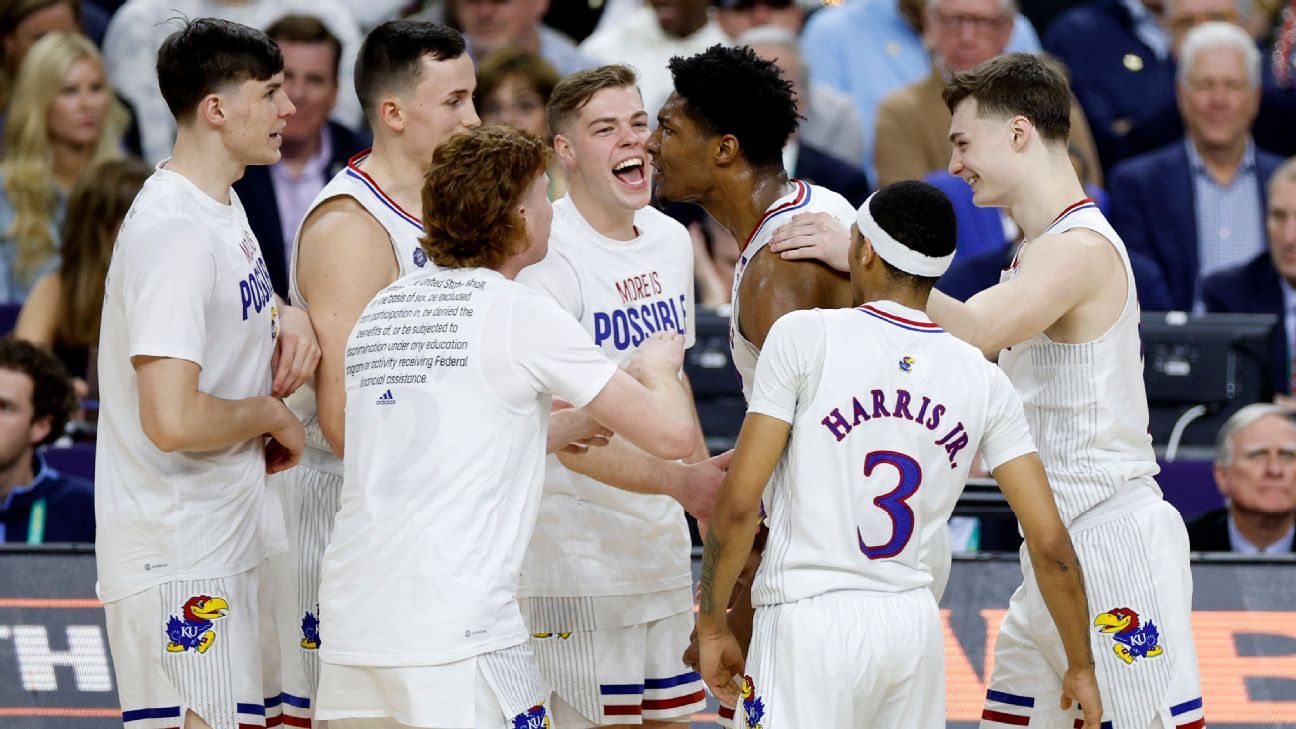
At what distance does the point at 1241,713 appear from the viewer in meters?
6.02

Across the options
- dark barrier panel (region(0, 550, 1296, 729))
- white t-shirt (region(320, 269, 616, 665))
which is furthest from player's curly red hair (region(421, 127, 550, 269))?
dark barrier panel (region(0, 550, 1296, 729))

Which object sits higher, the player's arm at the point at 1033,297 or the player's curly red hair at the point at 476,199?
the player's curly red hair at the point at 476,199

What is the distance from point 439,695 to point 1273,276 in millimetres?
5856

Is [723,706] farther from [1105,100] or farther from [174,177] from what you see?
[1105,100]

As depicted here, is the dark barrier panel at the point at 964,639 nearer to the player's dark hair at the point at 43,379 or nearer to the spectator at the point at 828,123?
the player's dark hair at the point at 43,379

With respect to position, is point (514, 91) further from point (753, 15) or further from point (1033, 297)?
point (1033, 297)

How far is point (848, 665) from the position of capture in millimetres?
4328

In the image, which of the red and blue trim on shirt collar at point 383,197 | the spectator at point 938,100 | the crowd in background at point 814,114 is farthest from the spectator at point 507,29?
the red and blue trim on shirt collar at point 383,197

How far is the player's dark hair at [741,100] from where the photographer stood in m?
5.08

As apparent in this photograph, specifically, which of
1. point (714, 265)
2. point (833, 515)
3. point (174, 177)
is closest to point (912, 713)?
point (833, 515)

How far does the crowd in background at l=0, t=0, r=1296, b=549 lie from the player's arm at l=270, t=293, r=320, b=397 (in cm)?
323

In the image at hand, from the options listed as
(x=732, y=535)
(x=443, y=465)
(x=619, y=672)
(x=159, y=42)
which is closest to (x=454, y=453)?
(x=443, y=465)

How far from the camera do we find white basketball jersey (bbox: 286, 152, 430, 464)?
5.17m

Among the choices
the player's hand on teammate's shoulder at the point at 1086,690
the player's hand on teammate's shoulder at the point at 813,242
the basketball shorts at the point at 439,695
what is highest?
the player's hand on teammate's shoulder at the point at 813,242
